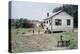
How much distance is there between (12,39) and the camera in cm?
205

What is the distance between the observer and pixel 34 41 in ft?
7.02

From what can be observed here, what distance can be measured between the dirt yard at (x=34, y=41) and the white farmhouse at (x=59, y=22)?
0.08m

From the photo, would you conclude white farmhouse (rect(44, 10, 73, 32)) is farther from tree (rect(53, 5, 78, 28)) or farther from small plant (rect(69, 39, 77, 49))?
small plant (rect(69, 39, 77, 49))

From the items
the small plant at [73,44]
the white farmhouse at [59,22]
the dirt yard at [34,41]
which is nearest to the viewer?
the dirt yard at [34,41]

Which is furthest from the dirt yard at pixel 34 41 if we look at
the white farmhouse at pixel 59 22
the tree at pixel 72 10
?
the tree at pixel 72 10

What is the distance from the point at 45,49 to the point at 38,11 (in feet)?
1.64

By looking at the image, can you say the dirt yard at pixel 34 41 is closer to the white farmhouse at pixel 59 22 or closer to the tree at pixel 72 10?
the white farmhouse at pixel 59 22

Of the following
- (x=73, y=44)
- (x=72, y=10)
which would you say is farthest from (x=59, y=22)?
(x=73, y=44)

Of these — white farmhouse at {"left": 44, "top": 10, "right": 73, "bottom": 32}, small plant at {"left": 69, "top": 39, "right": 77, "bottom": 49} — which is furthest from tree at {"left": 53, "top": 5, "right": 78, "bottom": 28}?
small plant at {"left": 69, "top": 39, "right": 77, "bottom": 49}

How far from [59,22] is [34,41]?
0.42 m

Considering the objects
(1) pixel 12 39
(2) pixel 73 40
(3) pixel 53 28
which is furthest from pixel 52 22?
(1) pixel 12 39

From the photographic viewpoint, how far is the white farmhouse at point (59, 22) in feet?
7.16

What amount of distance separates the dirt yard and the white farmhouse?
0.27 feet

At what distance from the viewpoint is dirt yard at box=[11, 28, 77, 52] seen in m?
2.07
